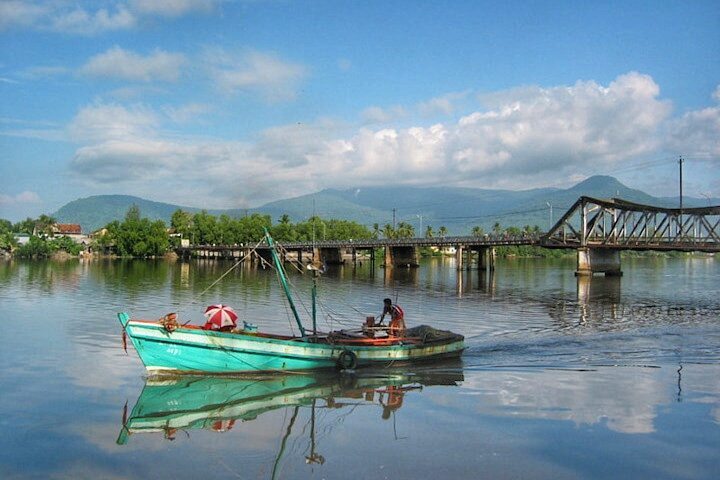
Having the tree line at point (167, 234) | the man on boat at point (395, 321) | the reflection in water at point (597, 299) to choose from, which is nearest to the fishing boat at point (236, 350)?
the man on boat at point (395, 321)

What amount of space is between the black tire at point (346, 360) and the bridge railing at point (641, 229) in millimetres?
67969

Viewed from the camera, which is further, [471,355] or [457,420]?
[471,355]

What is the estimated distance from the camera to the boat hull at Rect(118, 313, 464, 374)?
2131 cm

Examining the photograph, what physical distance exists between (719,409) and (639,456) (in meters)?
5.65

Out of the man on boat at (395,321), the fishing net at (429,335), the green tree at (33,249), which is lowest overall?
the fishing net at (429,335)

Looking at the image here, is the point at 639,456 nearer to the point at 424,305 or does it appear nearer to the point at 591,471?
the point at 591,471

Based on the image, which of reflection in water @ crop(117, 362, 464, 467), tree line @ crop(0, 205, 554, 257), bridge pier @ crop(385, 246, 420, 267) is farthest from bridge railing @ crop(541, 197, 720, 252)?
reflection in water @ crop(117, 362, 464, 467)

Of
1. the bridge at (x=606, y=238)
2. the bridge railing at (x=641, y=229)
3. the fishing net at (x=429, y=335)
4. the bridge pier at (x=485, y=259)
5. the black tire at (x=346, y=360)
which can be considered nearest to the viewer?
the black tire at (x=346, y=360)

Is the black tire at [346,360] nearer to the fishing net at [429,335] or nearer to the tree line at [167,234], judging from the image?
the fishing net at [429,335]

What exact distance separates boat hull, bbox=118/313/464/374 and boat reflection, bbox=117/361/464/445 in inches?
17.2

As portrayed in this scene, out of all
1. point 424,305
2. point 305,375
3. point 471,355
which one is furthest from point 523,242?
point 305,375

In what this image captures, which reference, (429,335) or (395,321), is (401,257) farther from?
(395,321)

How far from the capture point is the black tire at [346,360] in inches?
902

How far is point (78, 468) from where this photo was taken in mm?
13844
